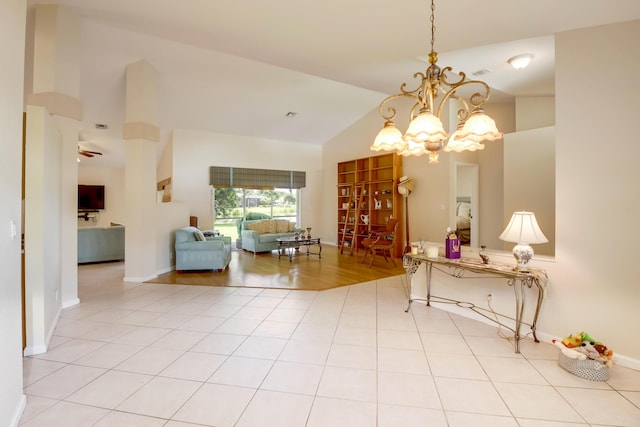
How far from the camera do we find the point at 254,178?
8383 mm

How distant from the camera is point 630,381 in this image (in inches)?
82.9

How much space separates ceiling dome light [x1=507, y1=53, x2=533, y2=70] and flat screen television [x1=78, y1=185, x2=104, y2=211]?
10.4 m

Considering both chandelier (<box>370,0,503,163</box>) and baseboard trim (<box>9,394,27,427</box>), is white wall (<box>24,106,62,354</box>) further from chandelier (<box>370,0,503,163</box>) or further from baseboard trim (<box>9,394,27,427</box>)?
chandelier (<box>370,0,503,163</box>)

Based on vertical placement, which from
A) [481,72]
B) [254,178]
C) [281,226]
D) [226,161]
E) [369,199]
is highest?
[481,72]

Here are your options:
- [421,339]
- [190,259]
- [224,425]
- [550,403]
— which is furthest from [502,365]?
[190,259]

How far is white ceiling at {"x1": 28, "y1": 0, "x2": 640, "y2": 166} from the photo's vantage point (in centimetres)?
252

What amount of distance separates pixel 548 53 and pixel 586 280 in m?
2.64

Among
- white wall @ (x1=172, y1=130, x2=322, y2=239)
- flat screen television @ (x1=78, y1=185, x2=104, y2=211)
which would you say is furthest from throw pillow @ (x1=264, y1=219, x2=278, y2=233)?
flat screen television @ (x1=78, y1=185, x2=104, y2=211)

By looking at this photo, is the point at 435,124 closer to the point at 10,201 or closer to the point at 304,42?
the point at 304,42

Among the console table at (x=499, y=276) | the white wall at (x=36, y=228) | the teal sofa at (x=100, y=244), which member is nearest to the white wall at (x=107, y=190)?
the teal sofa at (x=100, y=244)

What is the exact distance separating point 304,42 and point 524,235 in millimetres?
2801

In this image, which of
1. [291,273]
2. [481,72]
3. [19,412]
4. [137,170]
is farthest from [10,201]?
[481,72]

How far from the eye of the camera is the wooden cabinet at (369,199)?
689cm

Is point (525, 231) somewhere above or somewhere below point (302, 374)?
above
